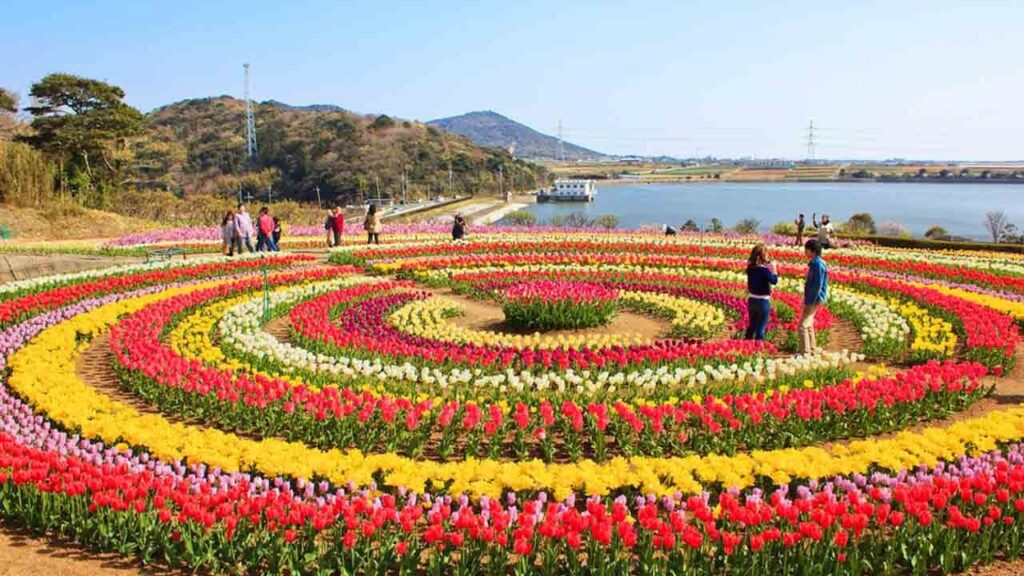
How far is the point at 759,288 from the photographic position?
12617mm

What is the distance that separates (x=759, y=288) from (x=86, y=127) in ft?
176

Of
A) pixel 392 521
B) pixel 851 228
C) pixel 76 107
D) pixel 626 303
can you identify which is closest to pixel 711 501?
pixel 392 521

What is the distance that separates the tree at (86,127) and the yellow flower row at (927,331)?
4874cm

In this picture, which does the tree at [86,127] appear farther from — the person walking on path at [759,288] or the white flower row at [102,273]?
the person walking on path at [759,288]

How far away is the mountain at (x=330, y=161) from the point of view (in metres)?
127

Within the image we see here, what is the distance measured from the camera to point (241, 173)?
468 feet

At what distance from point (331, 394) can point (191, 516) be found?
3.04 meters

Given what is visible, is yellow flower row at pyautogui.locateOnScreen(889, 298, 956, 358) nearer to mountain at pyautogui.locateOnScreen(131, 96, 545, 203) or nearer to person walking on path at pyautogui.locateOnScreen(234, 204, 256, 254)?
person walking on path at pyautogui.locateOnScreen(234, 204, 256, 254)

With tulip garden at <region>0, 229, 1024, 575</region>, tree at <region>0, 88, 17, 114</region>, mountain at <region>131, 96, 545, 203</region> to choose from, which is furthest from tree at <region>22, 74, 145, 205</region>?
mountain at <region>131, 96, 545, 203</region>

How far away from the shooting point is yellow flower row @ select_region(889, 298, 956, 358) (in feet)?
39.1

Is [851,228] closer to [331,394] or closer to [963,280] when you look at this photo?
[963,280]

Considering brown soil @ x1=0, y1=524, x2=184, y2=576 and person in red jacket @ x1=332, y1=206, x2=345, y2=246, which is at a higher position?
person in red jacket @ x1=332, y1=206, x2=345, y2=246

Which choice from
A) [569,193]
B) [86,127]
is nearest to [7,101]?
[86,127]

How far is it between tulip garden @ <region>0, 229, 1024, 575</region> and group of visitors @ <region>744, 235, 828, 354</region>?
0.47 metres
